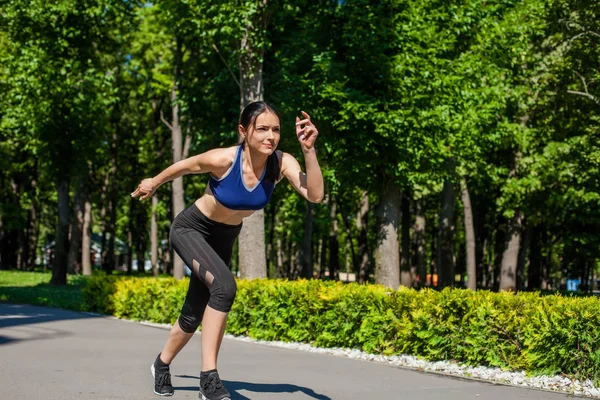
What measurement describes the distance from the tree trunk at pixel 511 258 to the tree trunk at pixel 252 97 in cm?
1285

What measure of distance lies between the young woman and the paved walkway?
2.86 ft

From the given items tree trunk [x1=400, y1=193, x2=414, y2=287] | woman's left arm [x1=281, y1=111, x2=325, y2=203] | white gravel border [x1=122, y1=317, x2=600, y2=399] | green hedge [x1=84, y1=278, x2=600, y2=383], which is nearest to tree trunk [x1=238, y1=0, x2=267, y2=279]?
green hedge [x1=84, y1=278, x2=600, y2=383]

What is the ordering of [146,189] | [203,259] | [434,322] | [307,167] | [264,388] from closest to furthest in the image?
[307,167] < [203,259] < [146,189] < [264,388] < [434,322]

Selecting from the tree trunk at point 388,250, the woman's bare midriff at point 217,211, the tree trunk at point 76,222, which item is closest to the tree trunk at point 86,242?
the tree trunk at point 76,222

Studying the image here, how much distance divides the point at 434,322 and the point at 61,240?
19831mm

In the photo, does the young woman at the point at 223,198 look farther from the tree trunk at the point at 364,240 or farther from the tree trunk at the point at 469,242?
the tree trunk at the point at 364,240

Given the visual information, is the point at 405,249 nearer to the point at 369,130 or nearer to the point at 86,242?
the point at 86,242

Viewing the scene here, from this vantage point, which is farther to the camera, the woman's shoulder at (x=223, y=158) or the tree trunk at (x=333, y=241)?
the tree trunk at (x=333, y=241)

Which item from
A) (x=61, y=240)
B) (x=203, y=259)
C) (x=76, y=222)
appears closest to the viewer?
(x=203, y=259)

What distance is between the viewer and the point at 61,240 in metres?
25.5

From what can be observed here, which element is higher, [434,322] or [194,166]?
[194,166]

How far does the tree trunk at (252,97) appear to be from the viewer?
14.6 m

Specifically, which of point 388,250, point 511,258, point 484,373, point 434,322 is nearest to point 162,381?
point 484,373

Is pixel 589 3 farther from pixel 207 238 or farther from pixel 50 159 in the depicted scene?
pixel 207 238
